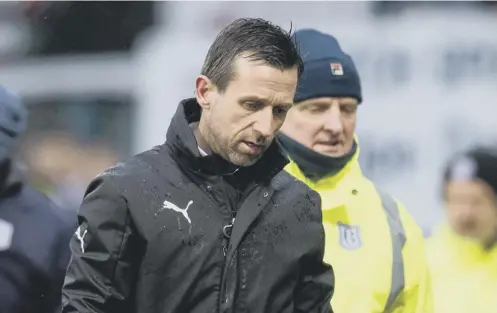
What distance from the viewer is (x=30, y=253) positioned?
4340 mm

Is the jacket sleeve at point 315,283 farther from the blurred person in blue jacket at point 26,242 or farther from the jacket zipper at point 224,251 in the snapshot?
the blurred person in blue jacket at point 26,242

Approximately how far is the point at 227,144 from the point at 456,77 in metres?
5.95

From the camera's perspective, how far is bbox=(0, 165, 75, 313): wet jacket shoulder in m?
4.28

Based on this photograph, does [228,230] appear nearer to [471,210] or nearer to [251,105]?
[251,105]

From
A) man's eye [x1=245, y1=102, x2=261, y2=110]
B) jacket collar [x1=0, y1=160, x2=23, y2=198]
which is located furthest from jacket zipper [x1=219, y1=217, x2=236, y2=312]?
jacket collar [x1=0, y1=160, x2=23, y2=198]

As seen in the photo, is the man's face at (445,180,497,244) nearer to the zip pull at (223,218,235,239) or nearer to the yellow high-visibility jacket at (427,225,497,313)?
the yellow high-visibility jacket at (427,225,497,313)

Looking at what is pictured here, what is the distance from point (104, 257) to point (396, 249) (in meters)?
1.50

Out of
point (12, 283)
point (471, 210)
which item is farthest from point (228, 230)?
point (471, 210)

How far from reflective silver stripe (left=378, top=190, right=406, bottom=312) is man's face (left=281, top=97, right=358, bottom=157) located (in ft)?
0.75

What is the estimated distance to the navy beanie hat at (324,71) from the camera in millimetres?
4379

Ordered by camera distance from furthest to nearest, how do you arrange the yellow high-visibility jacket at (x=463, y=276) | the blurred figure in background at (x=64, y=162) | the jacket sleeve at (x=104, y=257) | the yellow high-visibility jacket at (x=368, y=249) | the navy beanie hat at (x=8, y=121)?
1. the blurred figure in background at (x=64, y=162)
2. the yellow high-visibility jacket at (x=463, y=276)
3. the navy beanie hat at (x=8, y=121)
4. the yellow high-visibility jacket at (x=368, y=249)
5. the jacket sleeve at (x=104, y=257)

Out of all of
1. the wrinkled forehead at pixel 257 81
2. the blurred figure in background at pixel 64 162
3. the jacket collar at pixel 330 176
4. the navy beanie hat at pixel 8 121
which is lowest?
the blurred figure in background at pixel 64 162

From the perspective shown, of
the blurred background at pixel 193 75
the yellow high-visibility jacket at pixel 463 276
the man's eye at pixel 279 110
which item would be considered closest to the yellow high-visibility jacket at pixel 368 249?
the man's eye at pixel 279 110

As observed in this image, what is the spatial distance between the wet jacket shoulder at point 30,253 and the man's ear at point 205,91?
1407 mm
